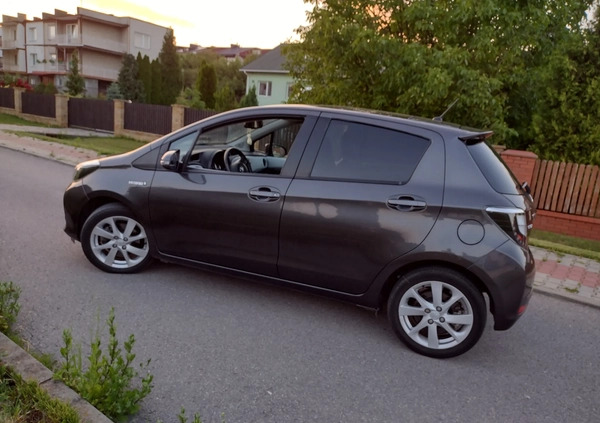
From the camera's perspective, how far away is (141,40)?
2311 inches

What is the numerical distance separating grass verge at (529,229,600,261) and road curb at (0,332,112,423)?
653 cm

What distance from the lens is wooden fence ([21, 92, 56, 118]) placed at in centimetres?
2580

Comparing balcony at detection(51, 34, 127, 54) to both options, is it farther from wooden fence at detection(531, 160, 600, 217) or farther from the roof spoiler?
the roof spoiler

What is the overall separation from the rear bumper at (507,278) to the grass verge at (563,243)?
408 cm

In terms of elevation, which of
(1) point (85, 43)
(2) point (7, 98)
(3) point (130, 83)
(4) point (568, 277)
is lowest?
(4) point (568, 277)

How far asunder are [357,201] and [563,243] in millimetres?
6498

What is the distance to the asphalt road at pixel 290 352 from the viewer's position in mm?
2969

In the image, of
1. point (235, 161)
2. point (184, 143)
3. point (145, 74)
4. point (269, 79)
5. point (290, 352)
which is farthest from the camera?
point (145, 74)

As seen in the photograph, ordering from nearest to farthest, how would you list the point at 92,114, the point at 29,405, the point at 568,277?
1. the point at 29,405
2. the point at 568,277
3. the point at 92,114

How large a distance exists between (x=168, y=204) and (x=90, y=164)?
3.47 feet

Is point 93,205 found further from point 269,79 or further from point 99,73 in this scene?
point 99,73

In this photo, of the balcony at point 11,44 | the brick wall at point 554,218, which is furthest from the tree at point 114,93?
the brick wall at point 554,218

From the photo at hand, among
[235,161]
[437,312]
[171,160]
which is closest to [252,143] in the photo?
[235,161]

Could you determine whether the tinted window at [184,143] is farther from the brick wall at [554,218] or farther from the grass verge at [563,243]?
the brick wall at [554,218]
